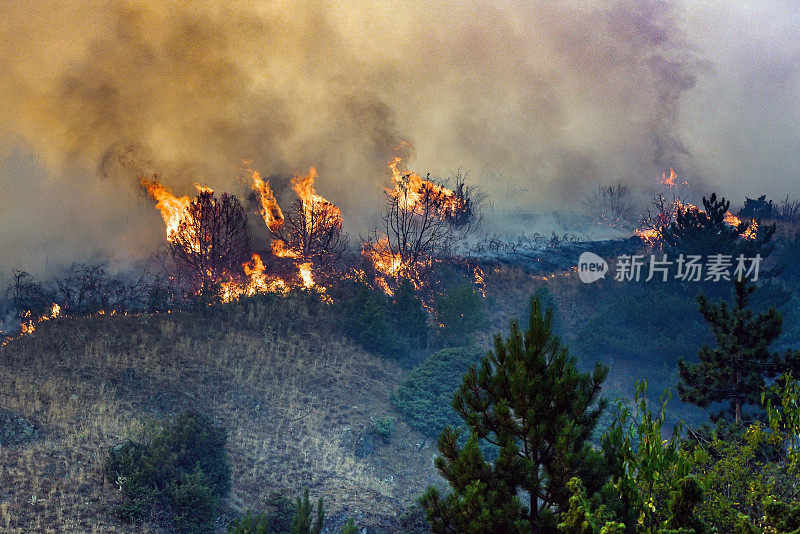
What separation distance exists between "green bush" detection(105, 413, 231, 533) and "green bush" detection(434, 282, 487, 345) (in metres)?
15.2

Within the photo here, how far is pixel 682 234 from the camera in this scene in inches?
1421

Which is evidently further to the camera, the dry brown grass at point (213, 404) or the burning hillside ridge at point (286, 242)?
the burning hillside ridge at point (286, 242)

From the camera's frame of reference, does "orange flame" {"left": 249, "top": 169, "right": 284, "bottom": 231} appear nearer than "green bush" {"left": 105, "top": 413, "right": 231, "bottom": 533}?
No

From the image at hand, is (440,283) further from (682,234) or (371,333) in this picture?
(682,234)

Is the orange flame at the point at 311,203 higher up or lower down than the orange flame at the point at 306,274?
higher up

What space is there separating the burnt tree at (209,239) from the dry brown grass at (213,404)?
13.8ft

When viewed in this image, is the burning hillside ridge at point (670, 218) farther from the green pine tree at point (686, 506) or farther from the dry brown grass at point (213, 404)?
the green pine tree at point (686, 506)

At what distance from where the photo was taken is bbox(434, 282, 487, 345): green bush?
1329 inches

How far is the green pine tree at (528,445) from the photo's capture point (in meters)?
8.73

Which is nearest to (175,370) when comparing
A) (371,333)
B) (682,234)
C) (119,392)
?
(119,392)

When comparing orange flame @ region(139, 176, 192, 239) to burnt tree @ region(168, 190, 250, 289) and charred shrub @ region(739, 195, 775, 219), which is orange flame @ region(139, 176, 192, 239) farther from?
charred shrub @ region(739, 195, 775, 219)

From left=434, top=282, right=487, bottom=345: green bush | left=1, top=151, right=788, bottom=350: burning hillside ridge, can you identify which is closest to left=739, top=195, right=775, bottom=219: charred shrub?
left=1, top=151, right=788, bottom=350: burning hillside ridge

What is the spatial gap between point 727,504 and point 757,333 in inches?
298

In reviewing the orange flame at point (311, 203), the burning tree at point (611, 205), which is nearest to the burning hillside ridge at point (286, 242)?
the orange flame at point (311, 203)
